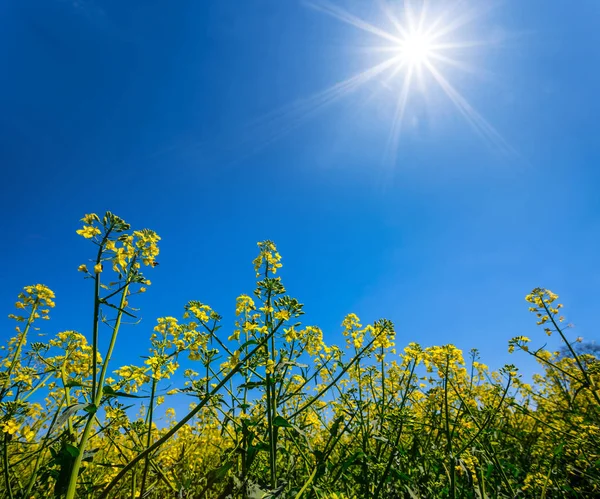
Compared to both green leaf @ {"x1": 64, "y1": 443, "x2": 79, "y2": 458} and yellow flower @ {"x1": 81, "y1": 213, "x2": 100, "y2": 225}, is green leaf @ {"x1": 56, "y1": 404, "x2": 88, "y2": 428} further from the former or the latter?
yellow flower @ {"x1": 81, "y1": 213, "x2": 100, "y2": 225}

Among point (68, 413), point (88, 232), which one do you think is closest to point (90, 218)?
point (88, 232)

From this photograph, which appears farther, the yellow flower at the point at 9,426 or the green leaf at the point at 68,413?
the yellow flower at the point at 9,426

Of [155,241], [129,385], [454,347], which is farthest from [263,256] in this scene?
[454,347]

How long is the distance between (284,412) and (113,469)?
2.50 meters

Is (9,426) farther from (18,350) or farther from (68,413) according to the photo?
(68,413)

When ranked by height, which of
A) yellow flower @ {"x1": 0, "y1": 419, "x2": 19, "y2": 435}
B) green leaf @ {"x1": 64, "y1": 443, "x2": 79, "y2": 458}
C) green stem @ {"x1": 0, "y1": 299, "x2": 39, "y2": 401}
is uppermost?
green stem @ {"x1": 0, "y1": 299, "x2": 39, "y2": 401}

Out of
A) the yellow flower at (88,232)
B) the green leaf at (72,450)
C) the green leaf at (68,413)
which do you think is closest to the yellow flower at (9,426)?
the green leaf at (72,450)

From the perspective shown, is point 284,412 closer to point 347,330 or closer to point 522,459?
point 347,330

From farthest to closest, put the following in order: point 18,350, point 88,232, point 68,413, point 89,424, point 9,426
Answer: point 18,350 < point 9,426 < point 88,232 < point 89,424 < point 68,413

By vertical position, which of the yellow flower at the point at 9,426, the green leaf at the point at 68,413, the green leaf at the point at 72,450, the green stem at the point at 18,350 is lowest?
the green leaf at the point at 72,450

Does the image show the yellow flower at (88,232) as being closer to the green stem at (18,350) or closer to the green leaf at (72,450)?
the green leaf at (72,450)

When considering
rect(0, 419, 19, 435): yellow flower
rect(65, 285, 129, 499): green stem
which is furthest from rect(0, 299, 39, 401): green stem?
rect(65, 285, 129, 499): green stem

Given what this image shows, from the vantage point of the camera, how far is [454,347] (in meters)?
3.97

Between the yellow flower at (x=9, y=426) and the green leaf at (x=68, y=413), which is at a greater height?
the yellow flower at (x=9, y=426)
